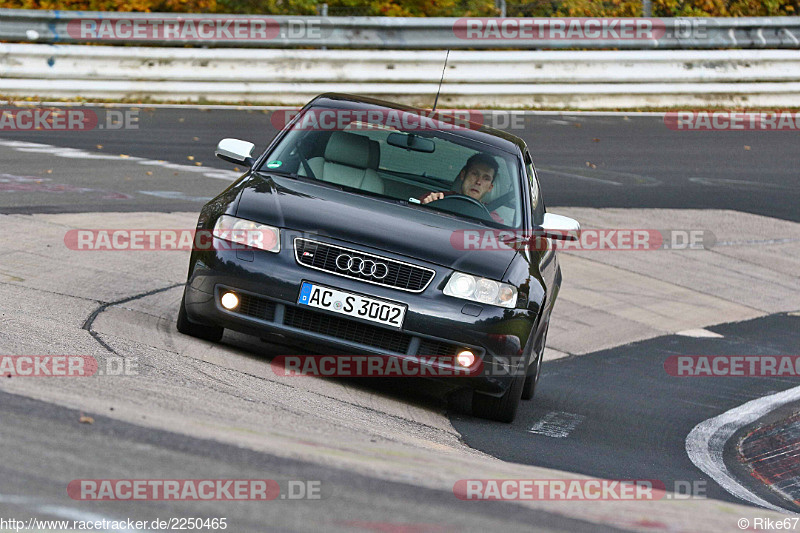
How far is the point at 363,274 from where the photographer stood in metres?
6.31

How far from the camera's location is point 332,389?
649 cm

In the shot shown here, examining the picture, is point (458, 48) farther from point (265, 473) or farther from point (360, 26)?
point (265, 473)

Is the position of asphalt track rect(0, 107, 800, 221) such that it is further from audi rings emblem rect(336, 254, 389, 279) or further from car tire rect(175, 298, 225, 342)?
audi rings emblem rect(336, 254, 389, 279)

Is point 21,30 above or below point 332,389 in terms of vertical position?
above

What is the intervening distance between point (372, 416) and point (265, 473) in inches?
84.5

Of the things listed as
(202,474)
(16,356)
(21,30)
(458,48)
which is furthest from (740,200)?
(202,474)

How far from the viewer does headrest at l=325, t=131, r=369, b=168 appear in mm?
7508

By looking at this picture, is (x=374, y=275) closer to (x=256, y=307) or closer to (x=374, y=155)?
(x=256, y=307)

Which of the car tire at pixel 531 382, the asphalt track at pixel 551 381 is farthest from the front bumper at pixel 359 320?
the car tire at pixel 531 382

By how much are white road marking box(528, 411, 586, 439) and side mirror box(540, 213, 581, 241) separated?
109 cm

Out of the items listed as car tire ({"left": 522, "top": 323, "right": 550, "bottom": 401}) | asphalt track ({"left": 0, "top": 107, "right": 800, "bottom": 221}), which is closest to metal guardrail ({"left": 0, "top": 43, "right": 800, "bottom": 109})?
asphalt track ({"left": 0, "top": 107, "right": 800, "bottom": 221})

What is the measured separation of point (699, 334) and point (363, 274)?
15.2ft

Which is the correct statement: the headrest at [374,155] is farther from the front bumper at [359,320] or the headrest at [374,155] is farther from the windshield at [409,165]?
the front bumper at [359,320]

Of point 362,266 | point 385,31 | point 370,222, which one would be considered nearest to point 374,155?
point 370,222
